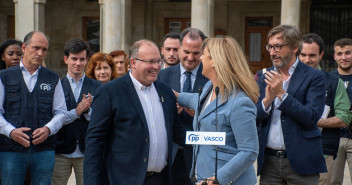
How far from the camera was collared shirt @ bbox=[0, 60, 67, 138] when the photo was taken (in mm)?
5320

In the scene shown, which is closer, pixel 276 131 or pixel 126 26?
pixel 276 131

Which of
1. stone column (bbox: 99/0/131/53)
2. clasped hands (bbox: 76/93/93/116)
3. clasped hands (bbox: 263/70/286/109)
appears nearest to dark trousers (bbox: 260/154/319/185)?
clasped hands (bbox: 263/70/286/109)

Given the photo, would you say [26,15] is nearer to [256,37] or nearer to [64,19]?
[64,19]

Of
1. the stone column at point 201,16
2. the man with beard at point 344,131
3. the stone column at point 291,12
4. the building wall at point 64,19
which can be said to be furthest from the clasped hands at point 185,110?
the building wall at point 64,19

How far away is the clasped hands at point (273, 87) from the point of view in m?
4.40

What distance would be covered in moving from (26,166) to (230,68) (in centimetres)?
269

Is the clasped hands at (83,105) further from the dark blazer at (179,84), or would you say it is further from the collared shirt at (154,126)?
the collared shirt at (154,126)

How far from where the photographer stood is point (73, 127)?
611 cm

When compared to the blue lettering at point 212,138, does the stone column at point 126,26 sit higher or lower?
higher

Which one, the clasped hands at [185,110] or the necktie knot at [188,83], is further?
the necktie knot at [188,83]

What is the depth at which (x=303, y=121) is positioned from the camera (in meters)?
4.61

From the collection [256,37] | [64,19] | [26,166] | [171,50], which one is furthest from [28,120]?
[64,19]

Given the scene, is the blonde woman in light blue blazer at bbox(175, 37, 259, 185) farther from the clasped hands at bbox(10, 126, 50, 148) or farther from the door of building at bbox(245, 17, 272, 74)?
the door of building at bbox(245, 17, 272, 74)

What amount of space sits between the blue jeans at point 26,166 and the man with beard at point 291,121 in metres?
2.21
